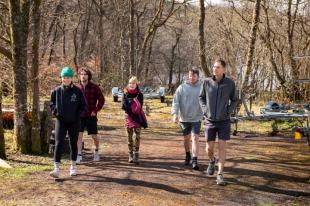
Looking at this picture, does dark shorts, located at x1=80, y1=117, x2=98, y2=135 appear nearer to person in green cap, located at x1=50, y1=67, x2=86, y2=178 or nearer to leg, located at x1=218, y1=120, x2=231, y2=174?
person in green cap, located at x1=50, y1=67, x2=86, y2=178

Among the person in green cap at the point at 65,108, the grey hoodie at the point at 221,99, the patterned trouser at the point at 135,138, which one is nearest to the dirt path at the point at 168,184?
the patterned trouser at the point at 135,138

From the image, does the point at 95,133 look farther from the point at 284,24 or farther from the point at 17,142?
the point at 284,24

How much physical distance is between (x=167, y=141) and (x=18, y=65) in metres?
5.30

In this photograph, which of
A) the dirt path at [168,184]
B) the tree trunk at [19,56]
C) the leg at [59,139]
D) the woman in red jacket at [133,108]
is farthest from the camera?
the tree trunk at [19,56]

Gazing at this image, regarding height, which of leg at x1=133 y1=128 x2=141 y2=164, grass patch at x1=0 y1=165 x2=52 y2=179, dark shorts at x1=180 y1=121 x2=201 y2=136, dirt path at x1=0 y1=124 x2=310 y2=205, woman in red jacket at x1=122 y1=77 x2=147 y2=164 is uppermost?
woman in red jacket at x1=122 y1=77 x2=147 y2=164

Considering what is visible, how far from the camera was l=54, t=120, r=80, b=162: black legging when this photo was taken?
7473 millimetres

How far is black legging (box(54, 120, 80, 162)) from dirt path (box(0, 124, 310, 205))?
39 centimetres

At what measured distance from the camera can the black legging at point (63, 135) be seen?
7473mm

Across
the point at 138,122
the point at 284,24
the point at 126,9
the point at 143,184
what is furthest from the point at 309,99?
the point at 126,9

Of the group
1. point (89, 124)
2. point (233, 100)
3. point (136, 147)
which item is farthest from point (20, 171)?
point (233, 100)

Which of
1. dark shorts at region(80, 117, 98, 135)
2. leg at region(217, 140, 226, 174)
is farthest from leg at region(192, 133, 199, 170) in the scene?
dark shorts at region(80, 117, 98, 135)

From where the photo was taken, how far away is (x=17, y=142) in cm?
984

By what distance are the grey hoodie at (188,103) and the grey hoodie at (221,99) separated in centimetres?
113

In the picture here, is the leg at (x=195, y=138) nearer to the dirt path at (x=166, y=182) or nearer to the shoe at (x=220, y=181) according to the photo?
the dirt path at (x=166, y=182)
